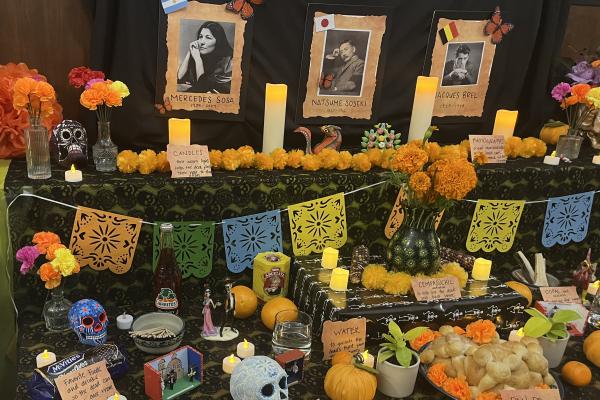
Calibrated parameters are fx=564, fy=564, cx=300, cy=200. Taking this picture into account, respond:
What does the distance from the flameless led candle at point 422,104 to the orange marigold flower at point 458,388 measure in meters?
0.81

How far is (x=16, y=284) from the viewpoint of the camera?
1443 millimetres

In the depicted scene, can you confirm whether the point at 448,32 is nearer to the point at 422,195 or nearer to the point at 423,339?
the point at 422,195

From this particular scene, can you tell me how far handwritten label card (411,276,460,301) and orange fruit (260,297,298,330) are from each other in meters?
0.33

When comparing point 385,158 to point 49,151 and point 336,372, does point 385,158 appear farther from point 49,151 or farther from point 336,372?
point 49,151

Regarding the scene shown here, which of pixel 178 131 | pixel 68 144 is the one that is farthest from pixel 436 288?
pixel 68 144

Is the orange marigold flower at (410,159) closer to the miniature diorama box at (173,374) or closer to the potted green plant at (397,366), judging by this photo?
the potted green plant at (397,366)

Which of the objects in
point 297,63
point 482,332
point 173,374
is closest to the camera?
point 173,374

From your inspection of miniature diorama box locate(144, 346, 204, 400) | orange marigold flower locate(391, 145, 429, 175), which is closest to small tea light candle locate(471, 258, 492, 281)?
orange marigold flower locate(391, 145, 429, 175)

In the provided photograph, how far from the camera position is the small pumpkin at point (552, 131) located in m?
2.10

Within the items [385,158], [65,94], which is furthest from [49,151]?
[385,158]

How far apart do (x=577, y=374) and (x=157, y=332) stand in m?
1.04

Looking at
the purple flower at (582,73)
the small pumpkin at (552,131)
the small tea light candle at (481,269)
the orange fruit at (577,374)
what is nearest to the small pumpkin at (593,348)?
the orange fruit at (577,374)

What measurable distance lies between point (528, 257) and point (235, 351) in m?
1.15

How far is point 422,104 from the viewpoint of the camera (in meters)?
1.78
